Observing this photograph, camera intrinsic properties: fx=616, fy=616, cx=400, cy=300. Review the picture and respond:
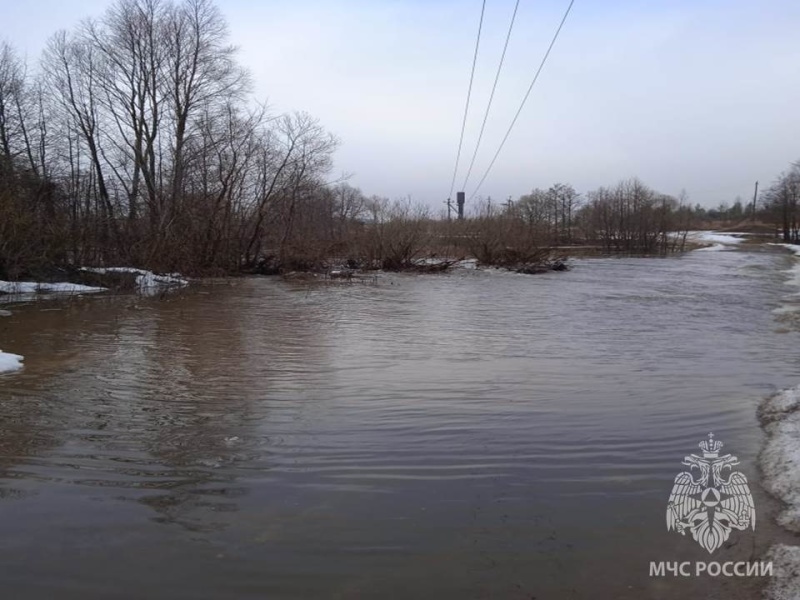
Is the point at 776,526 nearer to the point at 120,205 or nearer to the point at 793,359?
the point at 793,359

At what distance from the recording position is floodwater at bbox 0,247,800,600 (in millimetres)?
3438

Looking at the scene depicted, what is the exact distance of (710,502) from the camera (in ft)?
14.1

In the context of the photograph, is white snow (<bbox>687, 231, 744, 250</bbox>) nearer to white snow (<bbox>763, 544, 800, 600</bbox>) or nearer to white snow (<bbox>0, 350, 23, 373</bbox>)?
white snow (<bbox>0, 350, 23, 373</bbox>)

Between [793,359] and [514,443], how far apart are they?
268 inches

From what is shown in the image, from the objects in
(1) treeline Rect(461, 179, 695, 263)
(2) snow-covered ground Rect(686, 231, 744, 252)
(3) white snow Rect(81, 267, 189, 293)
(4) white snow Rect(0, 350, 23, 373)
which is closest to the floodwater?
(4) white snow Rect(0, 350, 23, 373)

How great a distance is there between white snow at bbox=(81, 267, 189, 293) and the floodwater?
1247cm

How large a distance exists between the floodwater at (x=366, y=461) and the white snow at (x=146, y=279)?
1247cm

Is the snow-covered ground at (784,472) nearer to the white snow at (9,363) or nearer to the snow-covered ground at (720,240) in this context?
the white snow at (9,363)

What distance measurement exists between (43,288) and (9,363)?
14.8 metres

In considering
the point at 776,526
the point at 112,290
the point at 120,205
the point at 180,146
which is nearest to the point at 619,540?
the point at 776,526

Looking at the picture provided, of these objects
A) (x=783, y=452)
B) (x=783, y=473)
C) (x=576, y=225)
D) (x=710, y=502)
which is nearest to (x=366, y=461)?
(x=710, y=502)

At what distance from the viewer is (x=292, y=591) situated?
3266mm

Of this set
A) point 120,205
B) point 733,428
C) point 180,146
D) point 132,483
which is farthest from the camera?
point 180,146

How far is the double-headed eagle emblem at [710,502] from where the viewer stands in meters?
3.88
